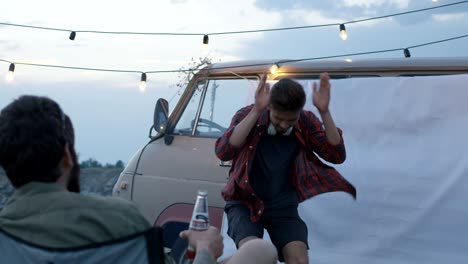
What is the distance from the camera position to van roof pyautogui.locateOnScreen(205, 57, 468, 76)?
534 centimetres

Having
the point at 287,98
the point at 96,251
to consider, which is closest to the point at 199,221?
the point at 96,251

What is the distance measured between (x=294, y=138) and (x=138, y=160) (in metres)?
2.59

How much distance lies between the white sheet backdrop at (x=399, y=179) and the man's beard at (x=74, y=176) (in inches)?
97.2

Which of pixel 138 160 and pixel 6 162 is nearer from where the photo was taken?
pixel 6 162

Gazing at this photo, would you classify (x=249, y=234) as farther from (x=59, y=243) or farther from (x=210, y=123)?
(x=210, y=123)

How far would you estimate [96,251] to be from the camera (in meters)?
1.98

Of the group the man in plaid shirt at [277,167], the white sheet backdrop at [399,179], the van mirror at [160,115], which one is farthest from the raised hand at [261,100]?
the van mirror at [160,115]

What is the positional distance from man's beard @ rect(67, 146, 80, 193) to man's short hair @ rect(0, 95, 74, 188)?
68 millimetres

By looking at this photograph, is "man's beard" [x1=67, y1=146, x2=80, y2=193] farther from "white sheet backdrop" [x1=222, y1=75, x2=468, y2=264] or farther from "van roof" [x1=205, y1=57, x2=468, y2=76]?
"van roof" [x1=205, y1=57, x2=468, y2=76]

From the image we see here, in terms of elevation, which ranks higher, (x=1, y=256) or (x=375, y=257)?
(x=1, y=256)

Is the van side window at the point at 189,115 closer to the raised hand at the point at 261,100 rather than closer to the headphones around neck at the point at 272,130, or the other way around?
the headphones around neck at the point at 272,130

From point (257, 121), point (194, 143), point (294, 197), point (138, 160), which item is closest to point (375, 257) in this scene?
point (294, 197)

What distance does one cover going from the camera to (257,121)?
3.75m

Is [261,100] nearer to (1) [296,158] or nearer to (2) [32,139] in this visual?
(1) [296,158]
